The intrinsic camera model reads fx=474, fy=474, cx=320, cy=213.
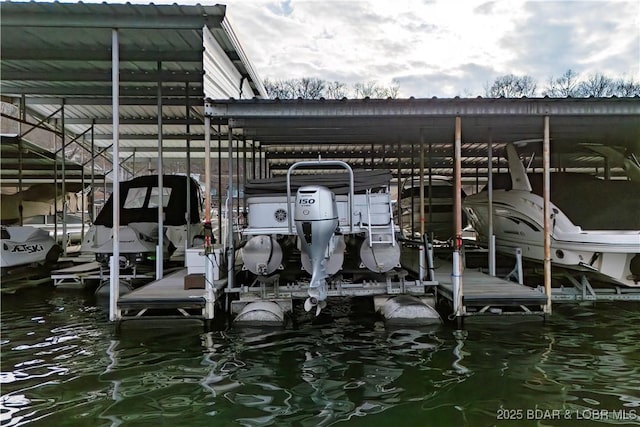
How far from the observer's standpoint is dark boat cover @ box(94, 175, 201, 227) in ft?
29.5

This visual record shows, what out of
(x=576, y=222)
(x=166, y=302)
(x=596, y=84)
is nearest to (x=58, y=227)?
(x=166, y=302)

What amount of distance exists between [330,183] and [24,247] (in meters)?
6.29

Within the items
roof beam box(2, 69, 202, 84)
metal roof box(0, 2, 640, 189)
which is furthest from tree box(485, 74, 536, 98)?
roof beam box(2, 69, 202, 84)

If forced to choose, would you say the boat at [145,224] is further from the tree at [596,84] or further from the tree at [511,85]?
the tree at [596,84]

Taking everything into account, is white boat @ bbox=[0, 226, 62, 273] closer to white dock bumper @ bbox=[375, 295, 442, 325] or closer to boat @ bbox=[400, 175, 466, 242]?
white dock bumper @ bbox=[375, 295, 442, 325]

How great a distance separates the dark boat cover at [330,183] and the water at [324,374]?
1842 millimetres

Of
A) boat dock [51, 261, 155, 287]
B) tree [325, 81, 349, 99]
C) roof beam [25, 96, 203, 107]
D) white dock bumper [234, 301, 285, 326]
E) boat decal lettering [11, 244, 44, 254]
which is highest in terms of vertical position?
tree [325, 81, 349, 99]

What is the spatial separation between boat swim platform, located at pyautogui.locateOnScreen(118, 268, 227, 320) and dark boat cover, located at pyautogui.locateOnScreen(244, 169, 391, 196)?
143 cm

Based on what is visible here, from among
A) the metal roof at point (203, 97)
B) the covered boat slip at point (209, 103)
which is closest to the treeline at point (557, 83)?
the metal roof at point (203, 97)

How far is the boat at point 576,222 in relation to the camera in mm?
6688

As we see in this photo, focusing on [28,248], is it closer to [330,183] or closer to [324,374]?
[330,183]

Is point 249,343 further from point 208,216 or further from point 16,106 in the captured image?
point 16,106

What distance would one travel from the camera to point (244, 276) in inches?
314

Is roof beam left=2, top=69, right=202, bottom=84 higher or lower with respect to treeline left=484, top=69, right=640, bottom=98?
lower
